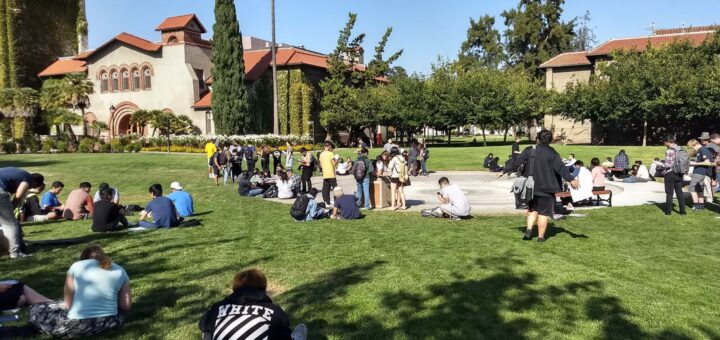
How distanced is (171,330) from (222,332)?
1.87 meters

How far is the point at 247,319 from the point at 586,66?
54820mm

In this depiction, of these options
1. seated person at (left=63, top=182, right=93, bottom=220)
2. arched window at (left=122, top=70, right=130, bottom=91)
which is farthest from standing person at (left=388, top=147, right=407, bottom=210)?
arched window at (left=122, top=70, right=130, bottom=91)

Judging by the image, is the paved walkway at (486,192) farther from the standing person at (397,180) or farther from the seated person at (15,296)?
the seated person at (15,296)

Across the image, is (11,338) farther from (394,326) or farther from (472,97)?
(472,97)

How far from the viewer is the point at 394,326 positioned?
5.55 m

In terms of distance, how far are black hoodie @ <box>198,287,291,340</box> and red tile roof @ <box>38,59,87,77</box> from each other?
2166 inches

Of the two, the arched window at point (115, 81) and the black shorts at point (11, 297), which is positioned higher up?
the arched window at point (115, 81)

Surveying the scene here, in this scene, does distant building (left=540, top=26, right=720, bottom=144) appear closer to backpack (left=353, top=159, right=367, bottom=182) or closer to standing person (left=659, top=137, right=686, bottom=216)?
standing person (left=659, top=137, right=686, bottom=216)

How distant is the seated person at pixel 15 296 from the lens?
5.56m

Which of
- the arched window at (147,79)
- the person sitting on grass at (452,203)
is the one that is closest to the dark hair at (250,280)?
the person sitting on grass at (452,203)

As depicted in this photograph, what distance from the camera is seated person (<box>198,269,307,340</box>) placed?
3959mm

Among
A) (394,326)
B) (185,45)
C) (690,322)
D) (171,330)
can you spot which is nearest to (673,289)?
(690,322)

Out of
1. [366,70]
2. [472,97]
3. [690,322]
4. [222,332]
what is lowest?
[690,322]

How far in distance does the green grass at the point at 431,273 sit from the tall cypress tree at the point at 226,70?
106 feet
